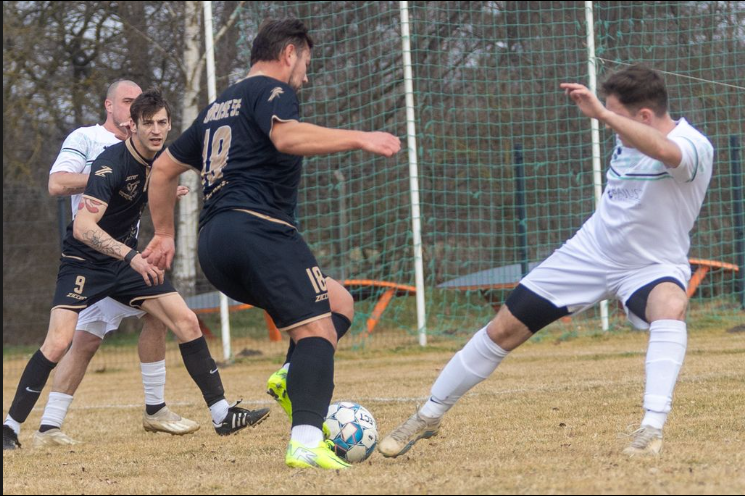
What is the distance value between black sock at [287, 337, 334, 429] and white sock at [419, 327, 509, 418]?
590mm

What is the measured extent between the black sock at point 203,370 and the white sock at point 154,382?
1.10 ft

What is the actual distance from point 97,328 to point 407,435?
2.94 metres

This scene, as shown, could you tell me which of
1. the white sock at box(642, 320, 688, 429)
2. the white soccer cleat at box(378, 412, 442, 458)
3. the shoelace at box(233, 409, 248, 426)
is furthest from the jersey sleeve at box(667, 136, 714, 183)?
the shoelace at box(233, 409, 248, 426)

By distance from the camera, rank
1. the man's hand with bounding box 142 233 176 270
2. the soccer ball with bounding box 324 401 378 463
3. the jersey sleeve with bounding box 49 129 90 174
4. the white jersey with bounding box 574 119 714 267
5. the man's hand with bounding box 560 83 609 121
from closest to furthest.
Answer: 1. the man's hand with bounding box 560 83 609 121
2. the white jersey with bounding box 574 119 714 267
3. the soccer ball with bounding box 324 401 378 463
4. the man's hand with bounding box 142 233 176 270
5. the jersey sleeve with bounding box 49 129 90 174

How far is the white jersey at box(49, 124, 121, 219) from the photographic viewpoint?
6543mm

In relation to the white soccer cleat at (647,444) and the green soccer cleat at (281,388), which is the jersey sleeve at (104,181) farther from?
the white soccer cleat at (647,444)

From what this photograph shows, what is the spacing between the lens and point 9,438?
20.2 feet

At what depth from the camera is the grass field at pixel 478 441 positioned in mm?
3674

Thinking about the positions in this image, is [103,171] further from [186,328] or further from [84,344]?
[84,344]

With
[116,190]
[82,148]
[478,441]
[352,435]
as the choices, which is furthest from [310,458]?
[82,148]

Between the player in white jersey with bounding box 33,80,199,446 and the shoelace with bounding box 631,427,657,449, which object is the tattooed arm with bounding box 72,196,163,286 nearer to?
the player in white jersey with bounding box 33,80,199,446

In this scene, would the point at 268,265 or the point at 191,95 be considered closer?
the point at 268,265

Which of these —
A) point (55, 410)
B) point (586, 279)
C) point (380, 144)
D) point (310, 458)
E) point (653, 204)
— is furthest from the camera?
point (55, 410)

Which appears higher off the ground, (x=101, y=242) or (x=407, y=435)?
(x=101, y=242)
